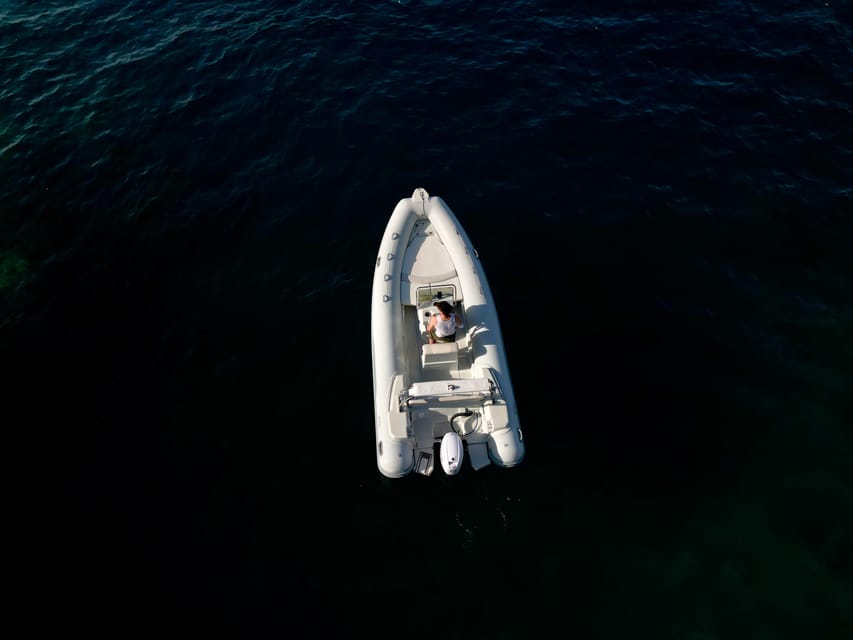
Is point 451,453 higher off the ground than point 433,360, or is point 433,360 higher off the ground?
point 433,360

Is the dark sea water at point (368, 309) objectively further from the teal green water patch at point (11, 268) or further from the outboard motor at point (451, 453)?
the outboard motor at point (451, 453)

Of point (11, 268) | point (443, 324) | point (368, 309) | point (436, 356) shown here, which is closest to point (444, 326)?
point (443, 324)

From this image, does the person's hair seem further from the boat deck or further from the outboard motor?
the outboard motor

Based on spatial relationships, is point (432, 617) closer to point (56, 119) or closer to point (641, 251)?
point (641, 251)

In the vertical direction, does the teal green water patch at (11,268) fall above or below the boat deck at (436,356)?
above

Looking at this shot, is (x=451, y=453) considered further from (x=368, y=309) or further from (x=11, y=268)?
(x=11, y=268)

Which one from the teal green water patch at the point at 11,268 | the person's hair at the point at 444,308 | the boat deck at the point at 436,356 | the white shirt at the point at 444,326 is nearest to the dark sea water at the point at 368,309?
the teal green water patch at the point at 11,268
